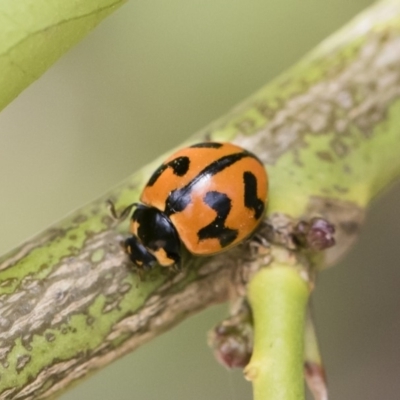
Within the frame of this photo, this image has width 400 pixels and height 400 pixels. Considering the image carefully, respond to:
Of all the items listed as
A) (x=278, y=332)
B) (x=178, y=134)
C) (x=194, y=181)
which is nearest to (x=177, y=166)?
(x=194, y=181)

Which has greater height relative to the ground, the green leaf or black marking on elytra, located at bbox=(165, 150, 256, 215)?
black marking on elytra, located at bbox=(165, 150, 256, 215)

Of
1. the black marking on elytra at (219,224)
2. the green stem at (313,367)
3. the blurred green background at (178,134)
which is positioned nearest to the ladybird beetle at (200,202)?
the black marking on elytra at (219,224)

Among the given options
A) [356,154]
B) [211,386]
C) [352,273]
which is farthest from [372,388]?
[356,154]

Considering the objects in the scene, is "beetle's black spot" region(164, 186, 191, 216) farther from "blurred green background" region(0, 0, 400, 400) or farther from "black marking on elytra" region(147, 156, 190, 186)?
"blurred green background" region(0, 0, 400, 400)

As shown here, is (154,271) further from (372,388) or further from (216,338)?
(372,388)

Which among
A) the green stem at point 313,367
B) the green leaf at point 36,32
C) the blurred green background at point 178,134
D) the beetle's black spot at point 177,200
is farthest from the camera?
the blurred green background at point 178,134

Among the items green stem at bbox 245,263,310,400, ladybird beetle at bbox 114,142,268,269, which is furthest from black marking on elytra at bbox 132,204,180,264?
green stem at bbox 245,263,310,400

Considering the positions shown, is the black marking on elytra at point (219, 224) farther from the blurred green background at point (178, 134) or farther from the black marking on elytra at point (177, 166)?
the blurred green background at point (178, 134)
